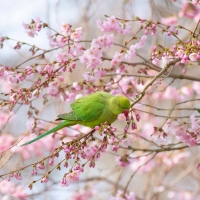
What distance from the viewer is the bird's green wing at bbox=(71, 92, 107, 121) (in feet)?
7.92

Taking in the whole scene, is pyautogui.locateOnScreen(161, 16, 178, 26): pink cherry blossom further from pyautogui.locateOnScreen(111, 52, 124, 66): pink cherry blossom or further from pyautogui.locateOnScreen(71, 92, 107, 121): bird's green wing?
pyautogui.locateOnScreen(71, 92, 107, 121): bird's green wing

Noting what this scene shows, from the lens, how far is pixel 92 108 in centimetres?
243

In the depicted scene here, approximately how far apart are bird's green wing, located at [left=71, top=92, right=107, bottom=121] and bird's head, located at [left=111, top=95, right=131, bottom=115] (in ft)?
0.30

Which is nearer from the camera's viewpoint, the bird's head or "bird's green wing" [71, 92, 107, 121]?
the bird's head

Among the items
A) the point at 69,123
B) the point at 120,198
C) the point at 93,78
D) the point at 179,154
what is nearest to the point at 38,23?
the point at 93,78

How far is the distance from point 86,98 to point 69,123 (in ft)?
0.62

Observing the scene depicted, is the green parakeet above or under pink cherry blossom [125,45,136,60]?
under

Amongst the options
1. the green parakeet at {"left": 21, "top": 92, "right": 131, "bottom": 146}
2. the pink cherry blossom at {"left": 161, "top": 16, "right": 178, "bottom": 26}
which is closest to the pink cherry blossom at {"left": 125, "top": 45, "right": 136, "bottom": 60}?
the green parakeet at {"left": 21, "top": 92, "right": 131, "bottom": 146}

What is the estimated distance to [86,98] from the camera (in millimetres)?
2482

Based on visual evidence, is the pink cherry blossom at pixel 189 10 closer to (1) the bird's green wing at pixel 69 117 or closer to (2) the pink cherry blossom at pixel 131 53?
(2) the pink cherry blossom at pixel 131 53

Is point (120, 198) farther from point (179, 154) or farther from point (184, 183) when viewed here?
point (184, 183)

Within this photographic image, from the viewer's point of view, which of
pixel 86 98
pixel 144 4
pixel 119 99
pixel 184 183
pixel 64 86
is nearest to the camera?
pixel 119 99

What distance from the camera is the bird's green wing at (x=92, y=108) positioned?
7.92 feet

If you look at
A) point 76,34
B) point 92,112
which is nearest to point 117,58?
point 76,34
